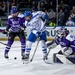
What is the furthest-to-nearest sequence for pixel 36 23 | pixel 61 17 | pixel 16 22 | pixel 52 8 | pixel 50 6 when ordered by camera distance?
pixel 50 6
pixel 52 8
pixel 61 17
pixel 16 22
pixel 36 23

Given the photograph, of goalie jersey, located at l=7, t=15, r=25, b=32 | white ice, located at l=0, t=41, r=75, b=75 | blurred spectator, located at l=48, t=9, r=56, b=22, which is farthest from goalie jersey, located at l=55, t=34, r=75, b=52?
blurred spectator, located at l=48, t=9, r=56, b=22

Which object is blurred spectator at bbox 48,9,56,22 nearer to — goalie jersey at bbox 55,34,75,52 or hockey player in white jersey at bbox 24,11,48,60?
hockey player in white jersey at bbox 24,11,48,60

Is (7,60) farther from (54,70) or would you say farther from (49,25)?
(49,25)

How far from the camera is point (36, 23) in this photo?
6.38 m

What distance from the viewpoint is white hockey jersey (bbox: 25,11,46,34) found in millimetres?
6332

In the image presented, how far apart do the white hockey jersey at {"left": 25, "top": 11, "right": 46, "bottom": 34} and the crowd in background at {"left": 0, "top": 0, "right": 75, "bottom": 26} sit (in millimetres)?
4712

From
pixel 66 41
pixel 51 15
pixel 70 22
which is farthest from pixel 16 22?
pixel 51 15

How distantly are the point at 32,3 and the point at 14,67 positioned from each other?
686cm

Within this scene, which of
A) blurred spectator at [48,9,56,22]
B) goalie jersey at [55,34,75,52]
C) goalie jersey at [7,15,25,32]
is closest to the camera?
goalie jersey at [55,34,75,52]

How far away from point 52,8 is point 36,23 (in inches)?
219

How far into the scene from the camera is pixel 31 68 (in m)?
5.75

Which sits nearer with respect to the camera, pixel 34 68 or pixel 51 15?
pixel 34 68

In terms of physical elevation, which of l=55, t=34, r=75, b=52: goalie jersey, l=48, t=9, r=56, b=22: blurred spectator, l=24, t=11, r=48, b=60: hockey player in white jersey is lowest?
l=48, t=9, r=56, b=22: blurred spectator

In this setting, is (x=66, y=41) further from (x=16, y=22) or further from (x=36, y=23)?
(x=16, y=22)
